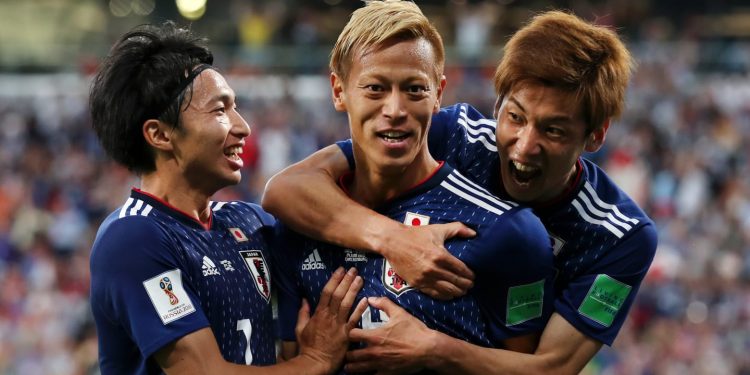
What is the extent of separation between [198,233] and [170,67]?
1.97ft

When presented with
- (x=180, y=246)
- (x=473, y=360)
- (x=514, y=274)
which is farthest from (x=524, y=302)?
(x=180, y=246)

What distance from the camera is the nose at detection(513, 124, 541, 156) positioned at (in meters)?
3.67

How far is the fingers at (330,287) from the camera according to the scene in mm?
3672

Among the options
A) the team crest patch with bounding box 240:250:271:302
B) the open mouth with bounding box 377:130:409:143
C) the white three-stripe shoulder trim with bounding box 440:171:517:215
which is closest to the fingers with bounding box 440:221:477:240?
the white three-stripe shoulder trim with bounding box 440:171:517:215

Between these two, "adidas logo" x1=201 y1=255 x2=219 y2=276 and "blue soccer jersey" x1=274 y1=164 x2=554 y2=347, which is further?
"adidas logo" x1=201 y1=255 x2=219 y2=276

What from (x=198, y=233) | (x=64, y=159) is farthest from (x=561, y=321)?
(x=64, y=159)

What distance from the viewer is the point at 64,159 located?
14.1 m

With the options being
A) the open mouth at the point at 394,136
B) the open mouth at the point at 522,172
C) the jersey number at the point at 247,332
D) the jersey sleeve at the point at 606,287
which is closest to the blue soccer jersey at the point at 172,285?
the jersey number at the point at 247,332

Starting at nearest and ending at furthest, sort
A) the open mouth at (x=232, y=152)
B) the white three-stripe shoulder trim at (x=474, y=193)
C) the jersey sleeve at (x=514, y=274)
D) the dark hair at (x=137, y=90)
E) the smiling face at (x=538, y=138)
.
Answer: the jersey sleeve at (x=514, y=274) < the white three-stripe shoulder trim at (x=474, y=193) < the smiling face at (x=538, y=138) < the dark hair at (x=137, y=90) < the open mouth at (x=232, y=152)

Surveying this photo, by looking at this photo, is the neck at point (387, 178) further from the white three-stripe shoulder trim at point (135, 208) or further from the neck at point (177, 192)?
the white three-stripe shoulder trim at point (135, 208)

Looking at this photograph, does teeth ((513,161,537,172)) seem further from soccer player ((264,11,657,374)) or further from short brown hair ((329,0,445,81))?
short brown hair ((329,0,445,81))

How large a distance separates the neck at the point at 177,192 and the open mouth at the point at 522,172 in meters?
1.12

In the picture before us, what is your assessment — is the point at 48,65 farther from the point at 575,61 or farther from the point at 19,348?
the point at 575,61

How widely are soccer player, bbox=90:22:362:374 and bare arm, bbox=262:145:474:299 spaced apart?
0.54 ft
